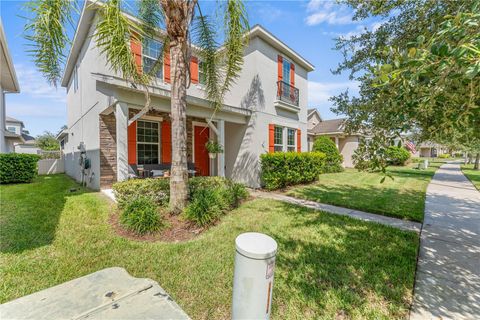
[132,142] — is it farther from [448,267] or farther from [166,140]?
[448,267]

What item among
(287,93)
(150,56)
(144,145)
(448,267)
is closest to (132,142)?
(144,145)

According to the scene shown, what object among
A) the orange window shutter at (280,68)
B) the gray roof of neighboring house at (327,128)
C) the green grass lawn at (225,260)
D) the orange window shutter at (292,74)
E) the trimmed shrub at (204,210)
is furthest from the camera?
the gray roof of neighboring house at (327,128)

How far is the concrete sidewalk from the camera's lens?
8.55 feet

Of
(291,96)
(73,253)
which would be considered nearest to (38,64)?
(73,253)

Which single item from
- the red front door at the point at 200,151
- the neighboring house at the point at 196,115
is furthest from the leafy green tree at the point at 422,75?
the red front door at the point at 200,151

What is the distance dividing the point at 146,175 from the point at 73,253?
5617 mm

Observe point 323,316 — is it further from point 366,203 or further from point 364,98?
point 366,203

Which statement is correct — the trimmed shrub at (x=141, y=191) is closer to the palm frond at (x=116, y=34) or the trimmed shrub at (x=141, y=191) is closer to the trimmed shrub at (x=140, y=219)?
the trimmed shrub at (x=140, y=219)

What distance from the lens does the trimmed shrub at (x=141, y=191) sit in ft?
18.3

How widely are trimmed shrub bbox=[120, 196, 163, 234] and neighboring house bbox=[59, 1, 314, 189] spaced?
1963 millimetres

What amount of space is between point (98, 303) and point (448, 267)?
4.58m

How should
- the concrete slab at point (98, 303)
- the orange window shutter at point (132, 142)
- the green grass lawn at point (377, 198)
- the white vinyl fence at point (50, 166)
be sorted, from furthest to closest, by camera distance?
the white vinyl fence at point (50, 166)
the orange window shutter at point (132, 142)
the green grass lawn at point (377, 198)
the concrete slab at point (98, 303)

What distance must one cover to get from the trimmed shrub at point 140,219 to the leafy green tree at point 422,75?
4103 mm

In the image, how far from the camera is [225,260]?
11.9 ft
